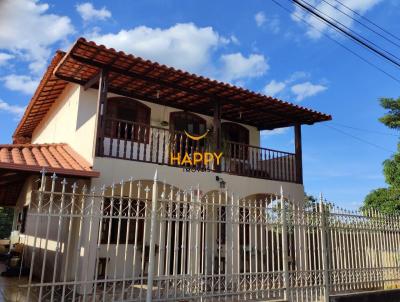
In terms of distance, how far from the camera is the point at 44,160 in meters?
8.01

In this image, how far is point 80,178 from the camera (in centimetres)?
798

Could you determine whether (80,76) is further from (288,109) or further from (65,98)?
(288,109)

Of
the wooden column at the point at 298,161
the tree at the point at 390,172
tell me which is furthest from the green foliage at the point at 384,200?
the wooden column at the point at 298,161

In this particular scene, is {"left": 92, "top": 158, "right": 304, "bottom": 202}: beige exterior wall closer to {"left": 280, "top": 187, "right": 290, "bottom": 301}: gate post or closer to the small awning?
the small awning

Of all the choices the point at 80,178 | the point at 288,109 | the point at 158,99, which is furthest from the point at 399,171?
the point at 80,178

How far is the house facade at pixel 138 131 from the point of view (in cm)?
821

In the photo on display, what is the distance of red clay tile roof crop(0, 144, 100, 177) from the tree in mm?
10617

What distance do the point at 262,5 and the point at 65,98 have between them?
24.1 ft

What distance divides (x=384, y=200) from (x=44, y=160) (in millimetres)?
11989

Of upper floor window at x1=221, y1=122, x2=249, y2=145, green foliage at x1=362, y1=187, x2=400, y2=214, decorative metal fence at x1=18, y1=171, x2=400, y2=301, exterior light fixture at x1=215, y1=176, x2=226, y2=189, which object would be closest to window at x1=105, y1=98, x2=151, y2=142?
exterior light fixture at x1=215, y1=176, x2=226, y2=189

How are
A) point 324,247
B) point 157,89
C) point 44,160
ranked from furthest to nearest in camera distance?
1. point 157,89
2. point 44,160
3. point 324,247

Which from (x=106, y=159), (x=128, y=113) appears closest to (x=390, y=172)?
(x=128, y=113)

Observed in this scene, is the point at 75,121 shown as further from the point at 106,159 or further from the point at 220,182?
the point at 220,182

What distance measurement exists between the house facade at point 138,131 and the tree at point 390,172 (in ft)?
13.0
